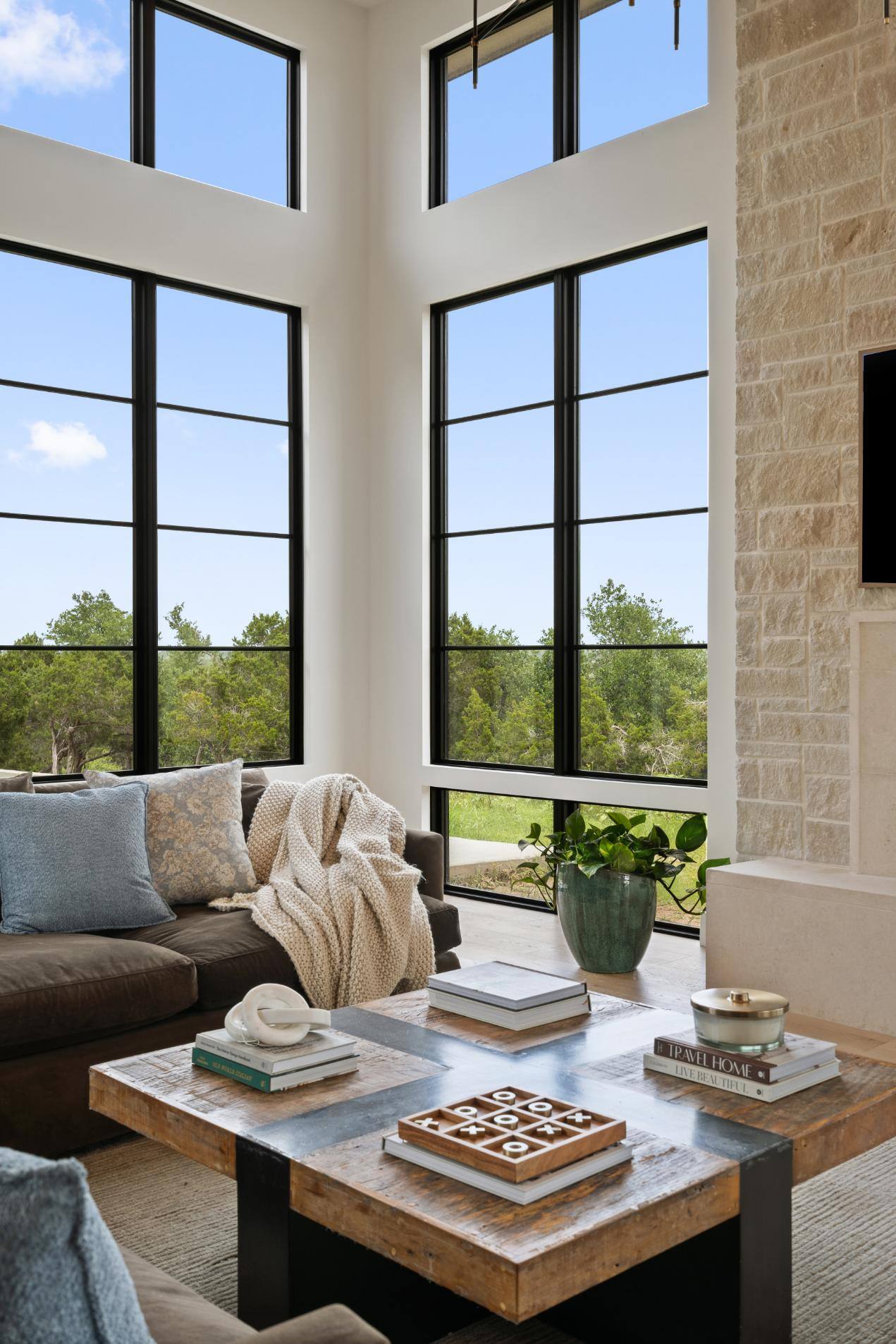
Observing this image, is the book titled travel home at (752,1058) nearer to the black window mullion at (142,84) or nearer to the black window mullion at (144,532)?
the black window mullion at (144,532)

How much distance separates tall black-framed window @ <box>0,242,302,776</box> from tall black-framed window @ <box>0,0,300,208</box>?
56 cm

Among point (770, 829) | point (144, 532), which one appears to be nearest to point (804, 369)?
point (770, 829)

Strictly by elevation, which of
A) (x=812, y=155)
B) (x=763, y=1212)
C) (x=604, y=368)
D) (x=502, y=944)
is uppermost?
(x=812, y=155)

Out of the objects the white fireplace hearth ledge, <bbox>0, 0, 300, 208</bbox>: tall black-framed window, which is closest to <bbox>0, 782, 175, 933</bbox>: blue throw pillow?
the white fireplace hearth ledge

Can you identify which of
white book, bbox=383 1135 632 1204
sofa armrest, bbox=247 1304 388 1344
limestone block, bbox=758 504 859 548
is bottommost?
white book, bbox=383 1135 632 1204

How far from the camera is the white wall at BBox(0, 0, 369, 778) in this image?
5.41 m

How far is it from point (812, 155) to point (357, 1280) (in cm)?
387

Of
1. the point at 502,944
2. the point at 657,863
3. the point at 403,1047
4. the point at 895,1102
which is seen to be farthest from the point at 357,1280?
the point at 502,944

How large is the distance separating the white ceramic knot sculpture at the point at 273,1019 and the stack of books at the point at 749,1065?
573 millimetres

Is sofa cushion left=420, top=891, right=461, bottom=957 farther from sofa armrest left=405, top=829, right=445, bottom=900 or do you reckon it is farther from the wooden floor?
the wooden floor

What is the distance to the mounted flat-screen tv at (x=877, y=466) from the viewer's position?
154 inches

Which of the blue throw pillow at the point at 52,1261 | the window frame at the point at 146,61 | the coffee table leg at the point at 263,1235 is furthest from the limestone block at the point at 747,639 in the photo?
the blue throw pillow at the point at 52,1261

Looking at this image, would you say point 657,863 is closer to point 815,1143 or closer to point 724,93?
point 815,1143

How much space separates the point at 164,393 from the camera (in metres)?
5.35
